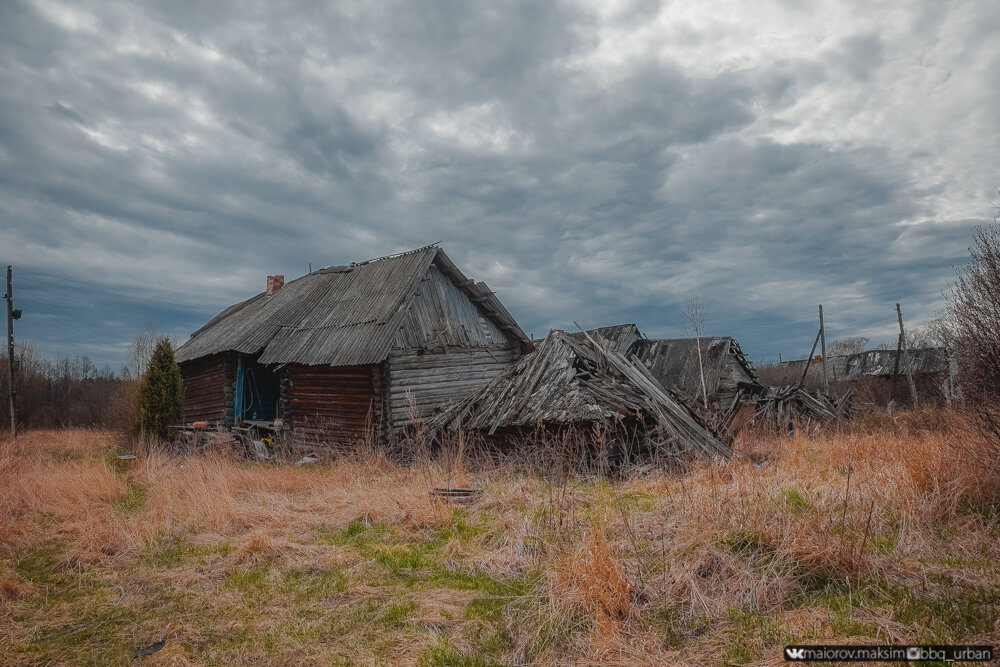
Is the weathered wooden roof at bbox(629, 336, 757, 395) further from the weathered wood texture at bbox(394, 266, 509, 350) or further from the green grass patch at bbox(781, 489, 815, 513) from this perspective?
the green grass patch at bbox(781, 489, 815, 513)

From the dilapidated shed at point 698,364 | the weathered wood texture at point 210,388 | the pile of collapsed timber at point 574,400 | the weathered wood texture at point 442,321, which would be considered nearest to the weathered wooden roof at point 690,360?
the dilapidated shed at point 698,364

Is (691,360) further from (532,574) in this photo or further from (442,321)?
(532,574)

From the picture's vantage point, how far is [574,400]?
10148mm

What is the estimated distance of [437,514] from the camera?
663cm

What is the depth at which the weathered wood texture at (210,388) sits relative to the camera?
19.1 meters

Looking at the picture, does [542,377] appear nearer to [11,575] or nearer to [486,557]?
[486,557]

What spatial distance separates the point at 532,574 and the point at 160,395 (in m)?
18.1

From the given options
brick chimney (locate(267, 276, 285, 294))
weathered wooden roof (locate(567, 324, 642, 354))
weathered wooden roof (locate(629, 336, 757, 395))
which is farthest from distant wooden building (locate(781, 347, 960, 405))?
brick chimney (locate(267, 276, 285, 294))

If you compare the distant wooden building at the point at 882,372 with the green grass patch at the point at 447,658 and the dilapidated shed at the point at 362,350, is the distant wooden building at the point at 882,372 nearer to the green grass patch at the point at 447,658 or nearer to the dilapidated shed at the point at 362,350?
the dilapidated shed at the point at 362,350

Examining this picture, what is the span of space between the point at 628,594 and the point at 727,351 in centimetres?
2627

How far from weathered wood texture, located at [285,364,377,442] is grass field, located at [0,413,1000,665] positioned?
25.9ft

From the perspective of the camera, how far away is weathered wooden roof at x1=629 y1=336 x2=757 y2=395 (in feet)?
90.2

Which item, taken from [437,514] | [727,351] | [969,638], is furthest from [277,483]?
[727,351]

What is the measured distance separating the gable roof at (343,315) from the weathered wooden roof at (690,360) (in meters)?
12.5
